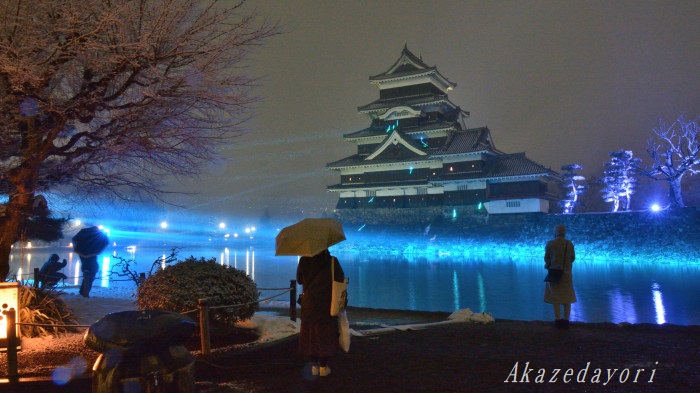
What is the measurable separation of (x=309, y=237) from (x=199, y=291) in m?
2.77

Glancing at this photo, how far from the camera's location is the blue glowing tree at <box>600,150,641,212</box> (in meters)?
35.9

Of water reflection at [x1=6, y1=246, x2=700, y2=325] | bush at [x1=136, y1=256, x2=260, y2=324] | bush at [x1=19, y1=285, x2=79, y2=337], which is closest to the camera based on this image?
bush at [x1=136, y1=256, x2=260, y2=324]

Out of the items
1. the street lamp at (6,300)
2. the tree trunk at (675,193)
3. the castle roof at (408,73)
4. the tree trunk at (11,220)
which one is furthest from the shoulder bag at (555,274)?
the castle roof at (408,73)

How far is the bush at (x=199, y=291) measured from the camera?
697 centimetres

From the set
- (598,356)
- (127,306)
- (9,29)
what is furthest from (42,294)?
(598,356)

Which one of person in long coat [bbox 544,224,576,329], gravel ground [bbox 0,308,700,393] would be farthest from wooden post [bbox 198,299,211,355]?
person in long coat [bbox 544,224,576,329]

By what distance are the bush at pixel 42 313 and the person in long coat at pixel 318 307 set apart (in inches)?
168

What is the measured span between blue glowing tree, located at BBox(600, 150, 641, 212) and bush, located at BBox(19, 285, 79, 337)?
38.1m

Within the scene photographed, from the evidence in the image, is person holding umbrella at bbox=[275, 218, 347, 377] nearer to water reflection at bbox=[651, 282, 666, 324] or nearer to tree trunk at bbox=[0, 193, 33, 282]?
tree trunk at bbox=[0, 193, 33, 282]

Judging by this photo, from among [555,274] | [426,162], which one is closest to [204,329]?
[555,274]

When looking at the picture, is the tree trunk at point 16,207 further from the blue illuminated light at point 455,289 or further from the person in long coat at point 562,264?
the blue illuminated light at point 455,289

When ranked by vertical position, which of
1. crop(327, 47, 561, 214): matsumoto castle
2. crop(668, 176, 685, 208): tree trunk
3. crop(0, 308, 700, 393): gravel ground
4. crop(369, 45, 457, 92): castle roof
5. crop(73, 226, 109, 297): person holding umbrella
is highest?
crop(369, 45, 457, 92): castle roof

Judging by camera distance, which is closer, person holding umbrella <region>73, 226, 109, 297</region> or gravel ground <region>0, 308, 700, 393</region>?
gravel ground <region>0, 308, 700, 393</region>

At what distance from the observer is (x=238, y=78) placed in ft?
24.5
